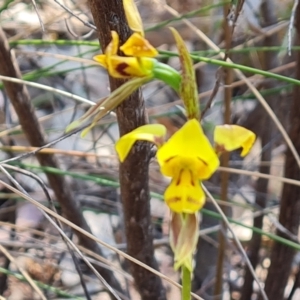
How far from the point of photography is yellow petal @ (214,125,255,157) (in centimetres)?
28

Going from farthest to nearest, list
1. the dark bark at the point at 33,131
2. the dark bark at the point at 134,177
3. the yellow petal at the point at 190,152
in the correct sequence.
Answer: the dark bark at the point at 33,131 < the dark bark at the point at 134,177 < the yellow petal at the point at 190,152

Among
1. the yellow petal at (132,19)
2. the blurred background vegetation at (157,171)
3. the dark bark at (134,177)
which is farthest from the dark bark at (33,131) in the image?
the yellow petal at (132,19)

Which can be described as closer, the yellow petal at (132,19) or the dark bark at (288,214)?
the yellow petal at (132,19)

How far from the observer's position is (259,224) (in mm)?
895

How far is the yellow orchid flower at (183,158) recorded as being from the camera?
0.25m

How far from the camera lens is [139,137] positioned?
27cm

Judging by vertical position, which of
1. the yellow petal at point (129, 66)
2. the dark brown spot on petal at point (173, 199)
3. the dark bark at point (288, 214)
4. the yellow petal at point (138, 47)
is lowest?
the dark bark at point (288, 214)

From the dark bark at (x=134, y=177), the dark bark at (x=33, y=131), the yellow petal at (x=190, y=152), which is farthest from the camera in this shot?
the dark bark at (x=33, y=131)

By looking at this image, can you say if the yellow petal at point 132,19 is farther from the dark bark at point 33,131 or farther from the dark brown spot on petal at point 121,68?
the dark bark at point 33,131

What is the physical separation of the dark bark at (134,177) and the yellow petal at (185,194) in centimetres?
16

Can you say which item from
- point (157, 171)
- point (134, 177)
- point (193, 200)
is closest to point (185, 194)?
point (193, 200)

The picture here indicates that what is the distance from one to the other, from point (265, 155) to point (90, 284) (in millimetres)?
414

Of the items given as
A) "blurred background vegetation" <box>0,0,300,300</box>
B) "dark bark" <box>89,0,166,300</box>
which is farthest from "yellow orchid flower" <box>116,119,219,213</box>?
"blurred background vegetation" <box>0,0,300,300</box>

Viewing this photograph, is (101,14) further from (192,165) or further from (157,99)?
(157,99)
